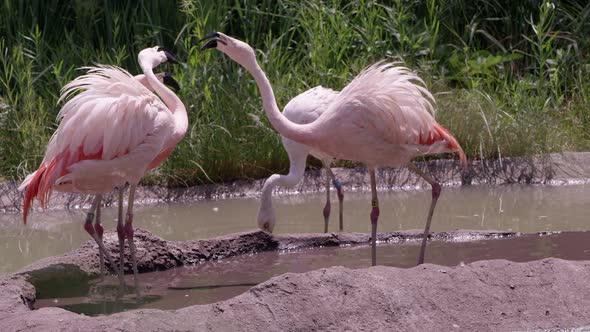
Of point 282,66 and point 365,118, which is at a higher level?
point 282,66

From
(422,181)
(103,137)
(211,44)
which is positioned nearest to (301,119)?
(211,44)

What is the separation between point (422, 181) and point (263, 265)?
261cm

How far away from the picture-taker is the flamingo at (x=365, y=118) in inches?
206

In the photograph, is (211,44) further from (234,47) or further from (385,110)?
(385,110)

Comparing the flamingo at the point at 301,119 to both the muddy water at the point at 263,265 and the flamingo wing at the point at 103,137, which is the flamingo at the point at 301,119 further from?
the flamingo wing at the point at 103,137

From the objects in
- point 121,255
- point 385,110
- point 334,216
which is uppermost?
point 385,110

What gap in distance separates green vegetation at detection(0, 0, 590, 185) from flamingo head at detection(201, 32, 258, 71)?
2.11 meters

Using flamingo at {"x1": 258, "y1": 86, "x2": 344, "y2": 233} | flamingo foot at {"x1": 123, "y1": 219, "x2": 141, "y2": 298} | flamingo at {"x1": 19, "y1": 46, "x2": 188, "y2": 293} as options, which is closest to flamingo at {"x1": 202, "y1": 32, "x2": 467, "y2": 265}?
flamingo at {"x1": 19, "y1": 46, "x2": 188, "y2": 293}

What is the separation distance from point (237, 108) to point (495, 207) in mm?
2210

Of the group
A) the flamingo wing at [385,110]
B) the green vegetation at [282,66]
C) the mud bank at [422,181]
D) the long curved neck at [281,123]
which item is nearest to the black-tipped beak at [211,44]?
the long curved neck at [281,123]

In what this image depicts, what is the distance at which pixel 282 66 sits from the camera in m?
8.50

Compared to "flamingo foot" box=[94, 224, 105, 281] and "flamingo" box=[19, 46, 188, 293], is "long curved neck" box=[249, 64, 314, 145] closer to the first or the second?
"flamingo" box=[19, 46, 188, 293]

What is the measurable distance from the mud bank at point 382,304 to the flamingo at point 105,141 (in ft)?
2.93

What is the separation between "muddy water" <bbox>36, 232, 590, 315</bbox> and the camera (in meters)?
4.73
